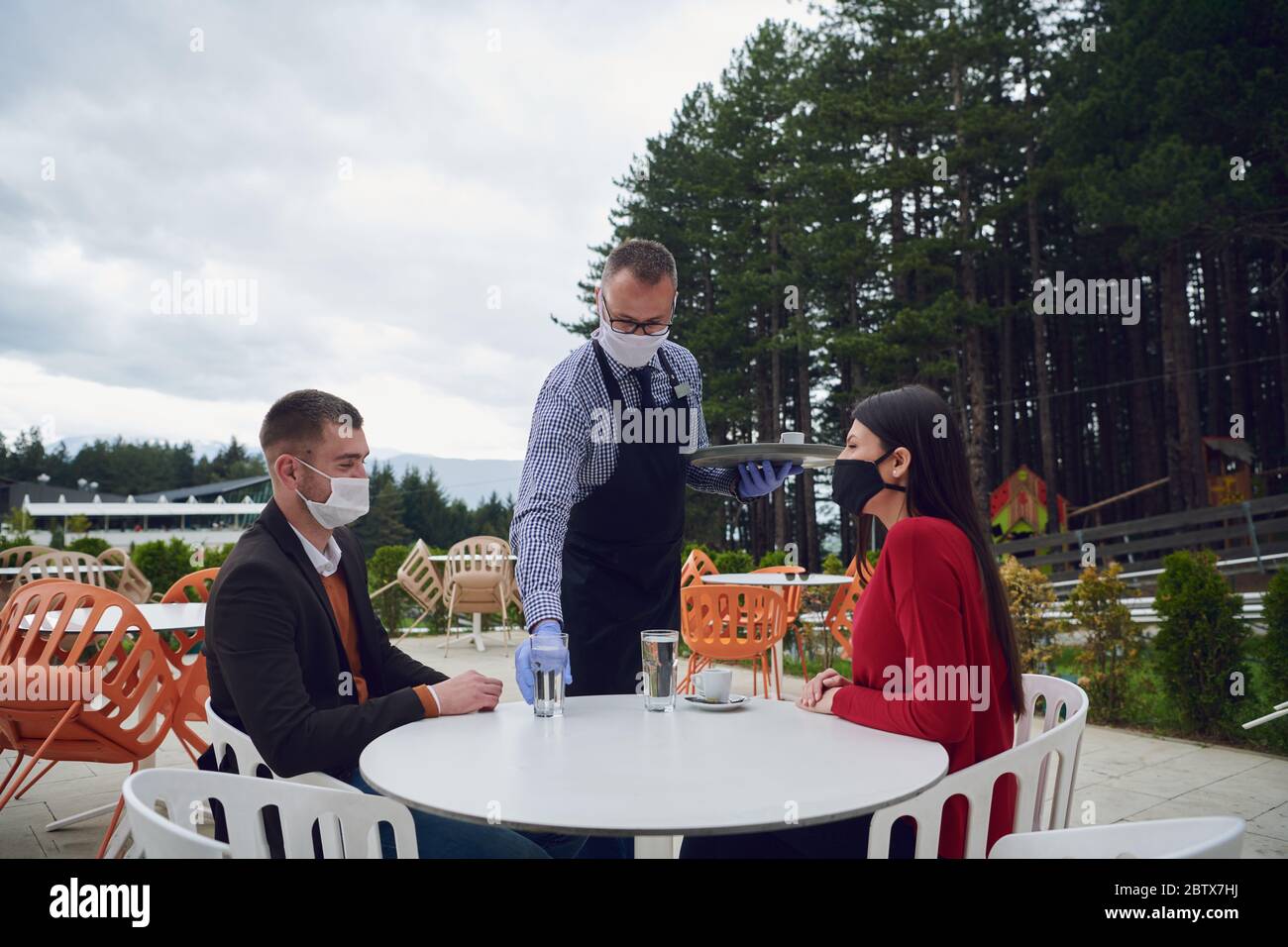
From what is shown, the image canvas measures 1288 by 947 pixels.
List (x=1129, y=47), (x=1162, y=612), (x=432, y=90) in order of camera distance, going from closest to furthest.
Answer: (x=1162, y=612) < (x=432, y=90) < (x=1129, y=47)

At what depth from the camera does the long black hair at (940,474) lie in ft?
5.48

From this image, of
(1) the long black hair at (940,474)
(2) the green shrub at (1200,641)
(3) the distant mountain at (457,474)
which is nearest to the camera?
(1) the long black hair at (940,474)

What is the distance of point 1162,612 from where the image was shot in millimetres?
4848

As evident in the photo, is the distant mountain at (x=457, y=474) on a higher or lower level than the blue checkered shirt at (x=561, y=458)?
higher

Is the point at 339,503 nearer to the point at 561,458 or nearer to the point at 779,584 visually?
the point at 561,458

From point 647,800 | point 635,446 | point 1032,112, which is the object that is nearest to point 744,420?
point 1032,112

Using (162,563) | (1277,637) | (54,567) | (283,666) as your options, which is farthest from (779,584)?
(162,563)

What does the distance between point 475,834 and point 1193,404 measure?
1472cm

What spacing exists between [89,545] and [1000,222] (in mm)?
17922

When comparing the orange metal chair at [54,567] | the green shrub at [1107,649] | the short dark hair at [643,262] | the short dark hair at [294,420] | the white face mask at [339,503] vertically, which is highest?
the short dark hair at [643,262]

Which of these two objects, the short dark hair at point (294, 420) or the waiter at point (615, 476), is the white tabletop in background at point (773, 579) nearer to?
the waiter at point (615, 476)

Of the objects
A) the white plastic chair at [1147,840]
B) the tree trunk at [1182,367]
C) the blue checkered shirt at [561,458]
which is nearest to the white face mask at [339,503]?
the blue checkered shirt at [561,458]

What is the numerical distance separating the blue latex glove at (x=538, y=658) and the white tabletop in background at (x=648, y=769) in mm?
76

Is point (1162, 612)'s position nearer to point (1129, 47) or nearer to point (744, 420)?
point (1129, 47)
